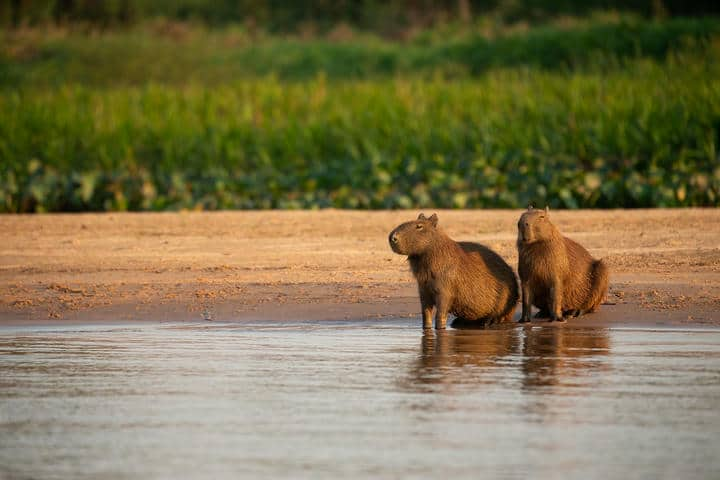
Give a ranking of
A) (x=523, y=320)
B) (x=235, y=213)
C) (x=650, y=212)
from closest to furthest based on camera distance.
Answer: (x=523, y=320) < (x=650, y=212) < (x=235, y=213)

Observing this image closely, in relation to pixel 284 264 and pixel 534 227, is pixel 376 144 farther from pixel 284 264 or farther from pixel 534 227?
pixel 534 227

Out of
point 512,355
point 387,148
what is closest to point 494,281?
point 512,355

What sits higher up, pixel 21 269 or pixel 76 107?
pixel 76 107

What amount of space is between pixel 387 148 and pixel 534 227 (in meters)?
7.35

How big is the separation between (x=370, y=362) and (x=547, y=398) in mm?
1342

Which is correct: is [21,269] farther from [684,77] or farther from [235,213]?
[684,77]

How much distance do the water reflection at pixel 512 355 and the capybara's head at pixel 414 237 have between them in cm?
52

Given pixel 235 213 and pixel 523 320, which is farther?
pixel 235 213

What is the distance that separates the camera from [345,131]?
1616 cm

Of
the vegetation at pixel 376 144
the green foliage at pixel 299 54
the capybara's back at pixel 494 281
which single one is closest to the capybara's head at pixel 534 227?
the capybara's back at pixel 494 281

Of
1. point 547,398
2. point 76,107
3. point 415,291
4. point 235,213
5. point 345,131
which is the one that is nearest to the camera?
point 547,398

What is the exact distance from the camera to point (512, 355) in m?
7.54

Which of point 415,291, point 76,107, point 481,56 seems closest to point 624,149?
point 415,291

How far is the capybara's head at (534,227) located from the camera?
8.52 meters
